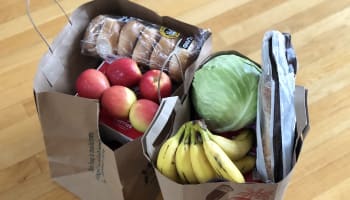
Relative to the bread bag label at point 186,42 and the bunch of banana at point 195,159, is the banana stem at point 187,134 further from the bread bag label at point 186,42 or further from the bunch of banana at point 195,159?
the bread bag label at point 186,42

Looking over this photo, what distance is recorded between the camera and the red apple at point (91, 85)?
1.17 metres

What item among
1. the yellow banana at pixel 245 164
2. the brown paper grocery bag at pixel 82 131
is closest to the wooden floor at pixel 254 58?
the brown paper grocery bag at pixel 82 131

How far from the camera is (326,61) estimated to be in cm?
151

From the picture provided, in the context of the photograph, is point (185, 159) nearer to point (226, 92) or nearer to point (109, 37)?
point (226, 92)

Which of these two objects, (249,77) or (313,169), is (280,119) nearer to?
(249,77)

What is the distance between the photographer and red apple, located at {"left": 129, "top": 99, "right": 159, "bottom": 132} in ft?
3.65

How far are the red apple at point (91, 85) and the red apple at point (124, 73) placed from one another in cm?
3

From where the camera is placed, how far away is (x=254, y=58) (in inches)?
60.1

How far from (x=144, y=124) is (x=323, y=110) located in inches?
21.6

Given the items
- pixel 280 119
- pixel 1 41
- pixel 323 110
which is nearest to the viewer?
pixel 280 119

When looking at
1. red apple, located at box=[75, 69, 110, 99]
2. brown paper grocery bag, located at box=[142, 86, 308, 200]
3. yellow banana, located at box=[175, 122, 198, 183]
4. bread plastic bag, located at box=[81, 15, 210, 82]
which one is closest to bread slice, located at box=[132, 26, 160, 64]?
bread plastic bag, located at box=[81, 15, 210, 82]

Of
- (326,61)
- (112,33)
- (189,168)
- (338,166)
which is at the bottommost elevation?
(338,166)

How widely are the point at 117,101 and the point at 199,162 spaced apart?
10.8 inches

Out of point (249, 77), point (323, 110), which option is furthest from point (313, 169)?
point (249, 77)
